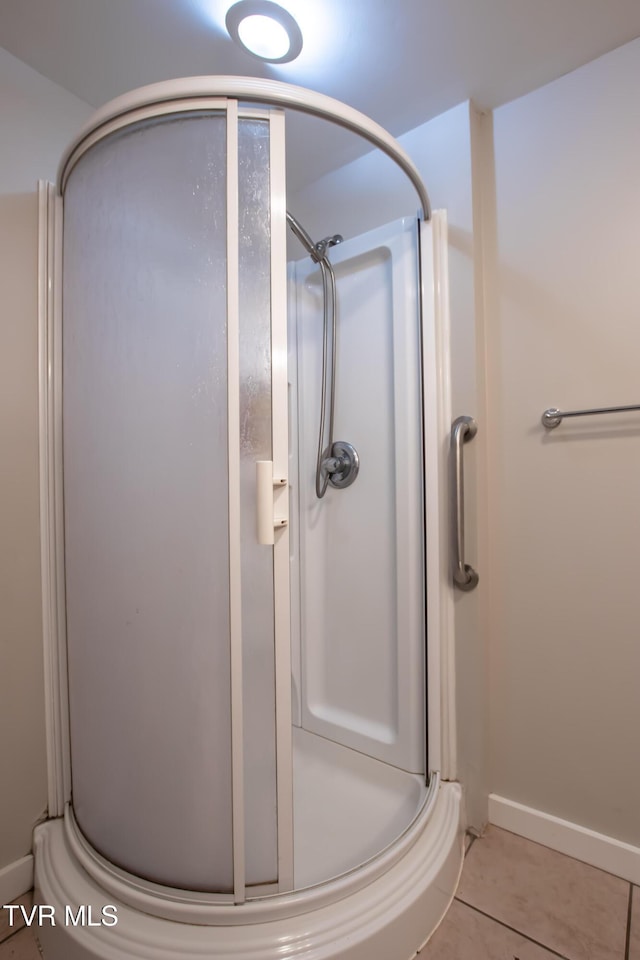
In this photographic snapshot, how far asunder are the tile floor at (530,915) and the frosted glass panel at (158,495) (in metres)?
0.45

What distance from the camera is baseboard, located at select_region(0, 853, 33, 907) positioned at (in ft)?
3.23

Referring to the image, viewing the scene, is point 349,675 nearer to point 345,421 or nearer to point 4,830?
point 345,421

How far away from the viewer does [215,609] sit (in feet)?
2.63

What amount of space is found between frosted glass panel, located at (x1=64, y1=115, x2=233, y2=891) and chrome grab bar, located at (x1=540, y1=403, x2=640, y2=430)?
868mm

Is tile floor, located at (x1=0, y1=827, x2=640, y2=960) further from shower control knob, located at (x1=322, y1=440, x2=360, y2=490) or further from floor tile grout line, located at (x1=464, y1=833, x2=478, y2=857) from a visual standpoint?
shower control knob, located at (x1=322, y1=440, x2=360, y2=490)

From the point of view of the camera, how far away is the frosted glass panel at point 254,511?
2.61 ft

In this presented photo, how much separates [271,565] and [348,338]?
0.91 m

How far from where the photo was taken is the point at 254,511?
80cm

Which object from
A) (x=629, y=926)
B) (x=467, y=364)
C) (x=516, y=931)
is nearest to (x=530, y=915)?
(x=516, y=931)

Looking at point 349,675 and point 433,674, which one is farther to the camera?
point 349,675

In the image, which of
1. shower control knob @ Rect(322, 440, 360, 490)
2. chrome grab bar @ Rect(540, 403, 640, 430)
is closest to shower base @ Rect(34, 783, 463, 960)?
shower control knob @ Rect(322, 440, 360, 490)

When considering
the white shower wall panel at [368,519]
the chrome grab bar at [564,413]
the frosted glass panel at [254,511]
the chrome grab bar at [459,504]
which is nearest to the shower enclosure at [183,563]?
the frosted glass panel at [254,511]

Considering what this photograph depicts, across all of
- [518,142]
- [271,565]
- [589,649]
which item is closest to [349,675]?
[589,649]

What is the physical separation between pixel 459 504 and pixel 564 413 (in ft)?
1.18
